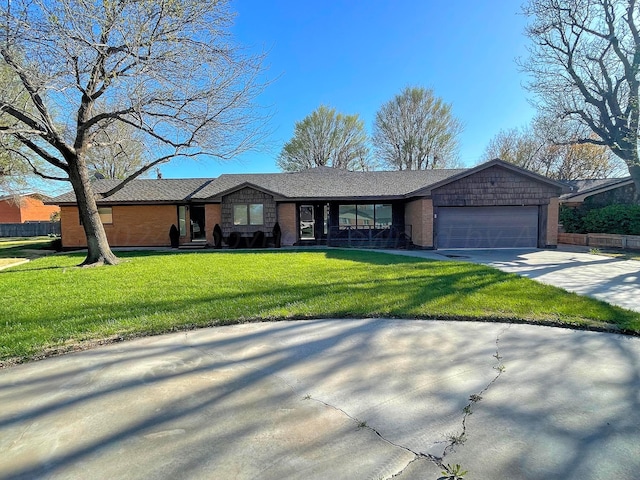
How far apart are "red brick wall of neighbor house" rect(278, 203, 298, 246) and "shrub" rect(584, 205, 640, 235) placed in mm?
14591

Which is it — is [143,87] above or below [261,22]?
below

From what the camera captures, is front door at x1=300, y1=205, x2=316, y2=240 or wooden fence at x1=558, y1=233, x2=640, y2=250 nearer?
wooden fence at x1=558, y1=233, x2=640, y2=250

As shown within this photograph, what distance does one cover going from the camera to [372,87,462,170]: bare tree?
2898 cm

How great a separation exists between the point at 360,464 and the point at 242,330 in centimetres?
286

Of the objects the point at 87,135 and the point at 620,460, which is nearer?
the point at 620,460

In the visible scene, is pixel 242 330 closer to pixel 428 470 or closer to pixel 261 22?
pixel 428 470

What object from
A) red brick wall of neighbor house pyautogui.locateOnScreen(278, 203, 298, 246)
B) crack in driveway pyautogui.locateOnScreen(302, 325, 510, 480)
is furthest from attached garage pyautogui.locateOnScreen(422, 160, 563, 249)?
crack in driveway pyautogui.locateOnScreen(302, 325, 510, 480)

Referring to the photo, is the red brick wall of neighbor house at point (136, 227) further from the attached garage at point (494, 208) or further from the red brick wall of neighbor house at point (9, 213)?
the red brick wall of neighbor house at point (9, 213)

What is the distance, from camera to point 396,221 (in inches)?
695

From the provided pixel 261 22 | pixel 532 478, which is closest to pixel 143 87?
pixel 261 22

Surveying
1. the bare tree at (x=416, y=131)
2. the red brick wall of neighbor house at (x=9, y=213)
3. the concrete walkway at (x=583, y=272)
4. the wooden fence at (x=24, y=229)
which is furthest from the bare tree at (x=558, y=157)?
the red brick wall of neighbor house at (x=9, y=213)

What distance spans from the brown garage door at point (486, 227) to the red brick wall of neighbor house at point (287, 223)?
672 centimetres

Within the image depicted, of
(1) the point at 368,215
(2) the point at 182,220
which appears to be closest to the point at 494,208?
(1) the point at 368,215

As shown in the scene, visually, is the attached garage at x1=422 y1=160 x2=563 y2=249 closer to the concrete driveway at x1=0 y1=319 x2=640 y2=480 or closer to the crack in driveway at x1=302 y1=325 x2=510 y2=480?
the concrete driveway at x1=0 y1=319 x2=640 y2=480
